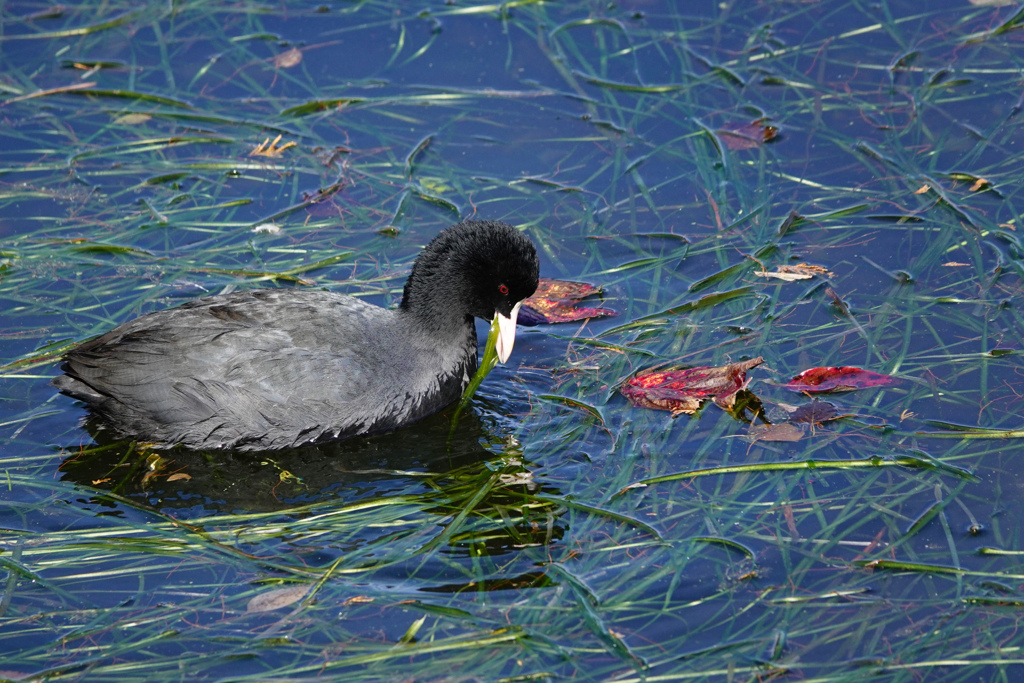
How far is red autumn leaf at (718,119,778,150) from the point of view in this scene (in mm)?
7180

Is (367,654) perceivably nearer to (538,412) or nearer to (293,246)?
(538,412)

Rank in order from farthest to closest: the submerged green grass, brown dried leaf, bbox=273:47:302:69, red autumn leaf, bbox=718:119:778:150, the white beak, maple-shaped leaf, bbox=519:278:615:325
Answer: brown dried leaf, bbox=273:47:302:69 < red autumn leaf, bbox=718:119:778:150 < maple-shaped leaf, bbox=519:278:615:325 < the white beak < the submerged green grass

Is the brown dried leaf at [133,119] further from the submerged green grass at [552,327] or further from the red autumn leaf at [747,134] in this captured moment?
the red autumn leaf at [747,134]

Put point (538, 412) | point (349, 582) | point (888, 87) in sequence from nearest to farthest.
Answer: point (349, 582)
point (538, 412)
point (888, 87)

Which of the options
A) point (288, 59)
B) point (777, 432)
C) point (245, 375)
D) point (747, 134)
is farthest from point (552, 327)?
point (288, 59)

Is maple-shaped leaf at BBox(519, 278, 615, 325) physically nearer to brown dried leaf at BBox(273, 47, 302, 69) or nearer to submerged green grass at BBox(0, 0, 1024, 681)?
submerged green grass at BBox(0, 0, 1024, 681)

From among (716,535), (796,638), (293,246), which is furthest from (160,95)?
(796,638)

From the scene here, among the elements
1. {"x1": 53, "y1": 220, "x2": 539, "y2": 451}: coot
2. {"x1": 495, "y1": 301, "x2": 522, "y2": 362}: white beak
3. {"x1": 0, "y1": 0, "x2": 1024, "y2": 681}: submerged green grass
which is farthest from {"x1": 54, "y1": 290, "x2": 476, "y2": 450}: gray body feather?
{"x1": 495, "y1": 301, "x2": 522, "y2": 362}: white beak

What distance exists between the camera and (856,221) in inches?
256

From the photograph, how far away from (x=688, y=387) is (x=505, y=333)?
0.97 m

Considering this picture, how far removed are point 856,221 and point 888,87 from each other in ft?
5.20

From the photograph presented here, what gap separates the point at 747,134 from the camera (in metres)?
7.26

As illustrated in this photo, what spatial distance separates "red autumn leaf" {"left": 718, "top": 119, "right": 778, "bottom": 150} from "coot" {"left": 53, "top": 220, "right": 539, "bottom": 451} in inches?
99.6

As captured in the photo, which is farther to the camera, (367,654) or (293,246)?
(293,246)
